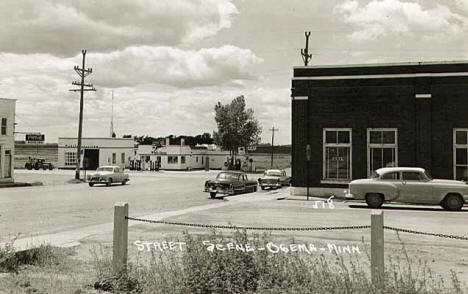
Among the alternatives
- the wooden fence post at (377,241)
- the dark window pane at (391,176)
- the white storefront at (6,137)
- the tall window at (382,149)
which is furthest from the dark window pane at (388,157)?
the white storefront at (6,137)

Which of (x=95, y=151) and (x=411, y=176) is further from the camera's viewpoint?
(x=95, y=151)

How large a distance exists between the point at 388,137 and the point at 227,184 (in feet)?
28.7

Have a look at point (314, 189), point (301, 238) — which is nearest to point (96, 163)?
point (314, 189)

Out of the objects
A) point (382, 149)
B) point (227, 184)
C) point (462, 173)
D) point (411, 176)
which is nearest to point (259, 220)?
point (411, 176)

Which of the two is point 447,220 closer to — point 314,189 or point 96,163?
point 314,189

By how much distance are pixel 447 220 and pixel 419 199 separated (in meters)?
3.09

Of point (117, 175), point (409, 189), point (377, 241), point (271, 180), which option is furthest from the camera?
point (117, 175)

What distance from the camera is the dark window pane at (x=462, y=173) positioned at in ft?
74.0

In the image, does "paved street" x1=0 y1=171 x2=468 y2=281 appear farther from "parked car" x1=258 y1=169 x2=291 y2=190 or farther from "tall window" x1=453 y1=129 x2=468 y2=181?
"parked car" x1=258 y1=169 x2=291 y2=190

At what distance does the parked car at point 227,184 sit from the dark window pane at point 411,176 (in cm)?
993

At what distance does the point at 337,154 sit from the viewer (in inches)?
963

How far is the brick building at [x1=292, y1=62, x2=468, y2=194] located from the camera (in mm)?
22891

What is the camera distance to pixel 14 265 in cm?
773

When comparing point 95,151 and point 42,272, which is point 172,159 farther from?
point 42,272
